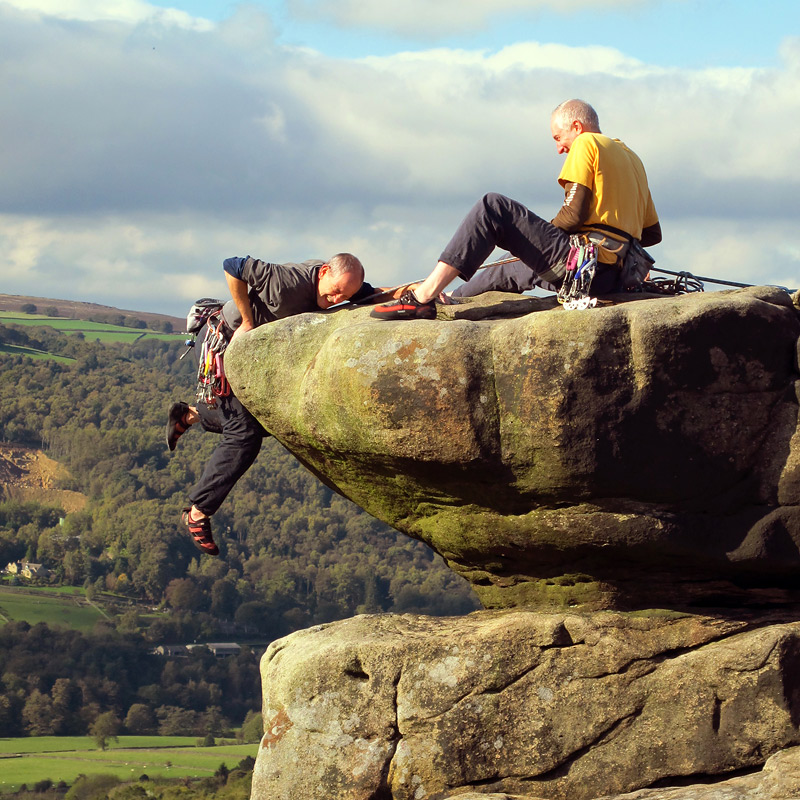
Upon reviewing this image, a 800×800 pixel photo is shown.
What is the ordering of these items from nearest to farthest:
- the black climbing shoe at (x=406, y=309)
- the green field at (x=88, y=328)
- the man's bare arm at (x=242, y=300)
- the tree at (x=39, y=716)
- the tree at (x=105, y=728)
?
the black climbing shoe at (x=406, y=309)
the man's bare arm at (x=242, y=300)
the tree at (x=105, y=728)
the tree at (x=39, y=716)
the green field at (x=88, y=328)

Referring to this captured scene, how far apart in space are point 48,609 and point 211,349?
8621 cm

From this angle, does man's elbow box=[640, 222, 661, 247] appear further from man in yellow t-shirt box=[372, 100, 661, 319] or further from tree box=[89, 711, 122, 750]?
tree box=[89, 711, 122, 750]

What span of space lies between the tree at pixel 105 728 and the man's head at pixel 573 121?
65.8 metres

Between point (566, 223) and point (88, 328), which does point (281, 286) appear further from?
point (88, 328)

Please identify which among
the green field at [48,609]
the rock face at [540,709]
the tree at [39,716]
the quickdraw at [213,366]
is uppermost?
the quickdraw at [213,366]

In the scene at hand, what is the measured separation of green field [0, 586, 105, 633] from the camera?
8415 centimetres

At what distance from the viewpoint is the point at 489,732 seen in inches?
344

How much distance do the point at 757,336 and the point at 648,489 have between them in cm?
142

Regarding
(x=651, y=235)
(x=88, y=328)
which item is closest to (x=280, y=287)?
(x=651, y=235)

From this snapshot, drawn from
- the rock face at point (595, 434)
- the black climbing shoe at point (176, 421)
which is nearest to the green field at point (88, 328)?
the black climbing shoe at point (176, 421)

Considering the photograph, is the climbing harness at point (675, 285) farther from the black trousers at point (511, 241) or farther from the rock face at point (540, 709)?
the rock face at point (540, 709)

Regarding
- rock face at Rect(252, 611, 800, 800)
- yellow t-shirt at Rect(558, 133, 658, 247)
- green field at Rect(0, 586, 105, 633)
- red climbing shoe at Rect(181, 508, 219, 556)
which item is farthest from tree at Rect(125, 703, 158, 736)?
yellow t-shirt at Rect(558, 133, 658, 247)

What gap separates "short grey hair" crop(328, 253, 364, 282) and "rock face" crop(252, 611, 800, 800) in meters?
3.14

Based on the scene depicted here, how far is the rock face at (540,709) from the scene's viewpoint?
338 inches
